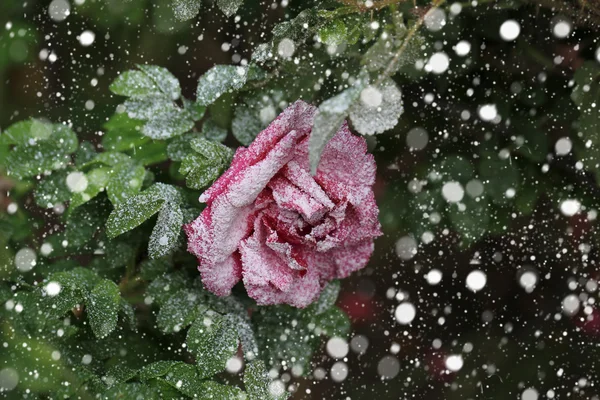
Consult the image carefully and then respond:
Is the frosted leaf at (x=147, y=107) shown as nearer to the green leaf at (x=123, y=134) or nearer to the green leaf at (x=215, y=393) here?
the green leaf at (x=123, y=134)

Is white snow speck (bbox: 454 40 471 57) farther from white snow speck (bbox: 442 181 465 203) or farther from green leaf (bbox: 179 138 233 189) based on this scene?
green leaf (bbox: 179 138 233 189)

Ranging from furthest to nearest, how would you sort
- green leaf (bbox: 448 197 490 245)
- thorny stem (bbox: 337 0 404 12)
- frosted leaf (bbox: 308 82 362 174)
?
green leaf (bbox: 448 197 490 245), thorny stem (bbox: 337 0 404 12), frosted leaf (bbox: 308 82 362 174)

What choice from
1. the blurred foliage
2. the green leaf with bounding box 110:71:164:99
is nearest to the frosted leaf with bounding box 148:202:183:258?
the blurred foliage

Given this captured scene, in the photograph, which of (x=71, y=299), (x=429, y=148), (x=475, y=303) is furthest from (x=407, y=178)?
(x=71, y=299)

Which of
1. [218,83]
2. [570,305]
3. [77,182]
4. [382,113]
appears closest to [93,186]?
[77,182]

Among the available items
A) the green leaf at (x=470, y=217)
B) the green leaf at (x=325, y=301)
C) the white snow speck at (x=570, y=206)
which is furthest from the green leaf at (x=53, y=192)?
the white snow speck at (x=570, y=206)

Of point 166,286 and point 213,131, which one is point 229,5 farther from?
point 166,286
